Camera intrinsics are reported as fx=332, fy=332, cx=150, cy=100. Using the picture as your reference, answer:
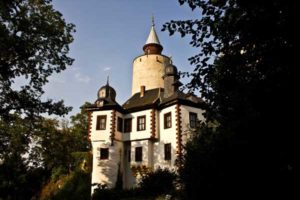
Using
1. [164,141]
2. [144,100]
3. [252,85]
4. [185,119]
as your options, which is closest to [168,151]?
[164,141]

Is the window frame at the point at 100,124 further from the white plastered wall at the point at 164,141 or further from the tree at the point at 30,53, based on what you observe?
the tree at the point at 30,53

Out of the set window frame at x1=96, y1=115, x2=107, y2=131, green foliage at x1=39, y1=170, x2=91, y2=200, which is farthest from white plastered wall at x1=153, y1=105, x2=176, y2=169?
green foliage at x1=39, y1=170, x2=91, y2=200

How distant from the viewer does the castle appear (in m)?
31.4

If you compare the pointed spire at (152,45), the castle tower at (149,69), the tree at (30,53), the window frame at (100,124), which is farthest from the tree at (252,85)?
the pointed spire at (152,45)

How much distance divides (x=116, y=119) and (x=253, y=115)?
91.5 ft

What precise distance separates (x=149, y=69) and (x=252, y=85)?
1414 inches

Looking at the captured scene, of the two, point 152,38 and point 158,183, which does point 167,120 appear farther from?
point 152,38

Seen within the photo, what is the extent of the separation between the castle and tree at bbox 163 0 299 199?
21.8 metres

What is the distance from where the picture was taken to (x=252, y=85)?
265 inches

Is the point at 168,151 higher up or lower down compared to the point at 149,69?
lower down

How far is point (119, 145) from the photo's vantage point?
3369 cm

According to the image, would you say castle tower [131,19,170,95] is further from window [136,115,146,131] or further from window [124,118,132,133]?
window [136,115,146,131]

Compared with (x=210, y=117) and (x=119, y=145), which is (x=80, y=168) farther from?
(x=210, y=117)

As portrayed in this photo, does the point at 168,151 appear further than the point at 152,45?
No
